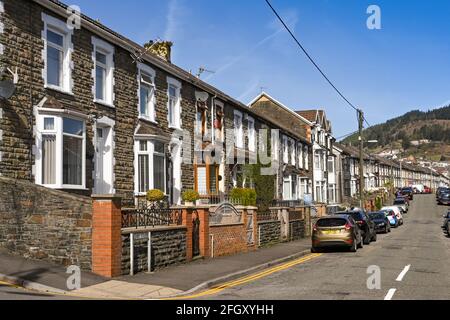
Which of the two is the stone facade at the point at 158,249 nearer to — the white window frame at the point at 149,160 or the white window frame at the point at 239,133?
the white window frame at the point at 149,160

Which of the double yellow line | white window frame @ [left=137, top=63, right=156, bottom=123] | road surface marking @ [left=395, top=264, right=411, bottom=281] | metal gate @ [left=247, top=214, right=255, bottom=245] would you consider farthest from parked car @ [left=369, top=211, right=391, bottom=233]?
road surface marking @ [left=395, top=264, right=411, bottom=281]

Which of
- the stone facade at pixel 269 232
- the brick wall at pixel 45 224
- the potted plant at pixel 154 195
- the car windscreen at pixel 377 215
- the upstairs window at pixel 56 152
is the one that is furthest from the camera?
the car windscreen at pixel 377 215

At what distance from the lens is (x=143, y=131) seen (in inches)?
851

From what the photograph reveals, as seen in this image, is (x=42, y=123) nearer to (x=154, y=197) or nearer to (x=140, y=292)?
(x=154, y=197)

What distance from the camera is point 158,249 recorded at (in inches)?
613

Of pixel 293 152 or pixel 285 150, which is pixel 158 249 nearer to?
pixel 285 150

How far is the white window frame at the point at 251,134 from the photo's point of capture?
35812 mm

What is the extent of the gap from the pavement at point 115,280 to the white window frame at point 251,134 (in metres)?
19.3

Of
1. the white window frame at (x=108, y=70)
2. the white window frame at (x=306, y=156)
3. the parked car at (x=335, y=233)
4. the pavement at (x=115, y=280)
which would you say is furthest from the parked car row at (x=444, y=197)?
the white window frame at (x=108, y=70)

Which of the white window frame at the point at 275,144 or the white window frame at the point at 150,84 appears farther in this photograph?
the white window frame at the point at 275,144

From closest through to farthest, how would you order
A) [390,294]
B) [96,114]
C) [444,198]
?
[390,294], [96,114], [444,198]

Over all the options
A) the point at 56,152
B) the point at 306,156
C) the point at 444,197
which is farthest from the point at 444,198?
the point at 56,152

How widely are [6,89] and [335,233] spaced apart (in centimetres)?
1345
